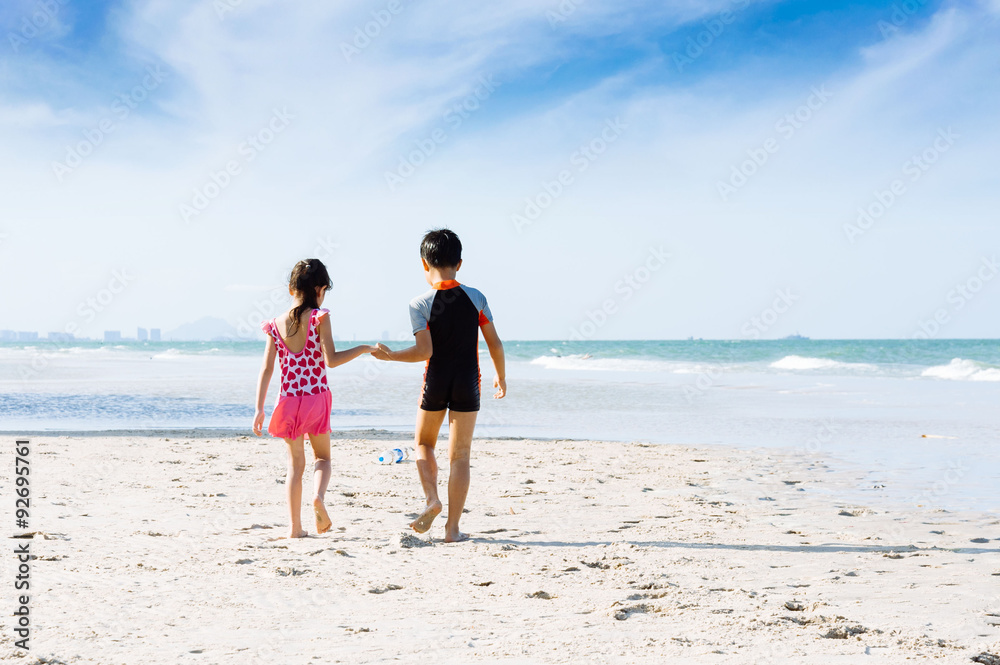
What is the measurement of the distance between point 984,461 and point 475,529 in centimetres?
588

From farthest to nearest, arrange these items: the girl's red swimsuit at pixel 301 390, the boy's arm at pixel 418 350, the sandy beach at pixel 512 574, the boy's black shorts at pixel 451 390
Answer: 1. the girl's red swimsuit at pixel 301 390
2. the boy's black shorts at pixel 451 390
3. the boy's arm at pixel 418 350
4. the sandy beach at pixel 512 574

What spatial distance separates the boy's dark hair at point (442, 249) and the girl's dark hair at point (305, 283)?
0.71 metres

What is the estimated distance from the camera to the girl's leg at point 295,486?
4785mm

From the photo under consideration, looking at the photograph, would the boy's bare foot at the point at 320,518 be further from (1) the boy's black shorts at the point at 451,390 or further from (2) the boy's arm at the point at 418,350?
(2) the boy's arm at the point at 418,350

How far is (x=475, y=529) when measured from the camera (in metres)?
5.12

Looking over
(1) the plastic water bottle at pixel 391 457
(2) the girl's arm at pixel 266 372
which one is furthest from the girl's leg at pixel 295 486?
(1) the plastic water bottle at pixel 391 457

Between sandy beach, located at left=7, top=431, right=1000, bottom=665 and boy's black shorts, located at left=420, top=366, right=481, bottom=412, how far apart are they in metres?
0.83

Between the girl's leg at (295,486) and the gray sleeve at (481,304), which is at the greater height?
the gray sleeve at (481,304)

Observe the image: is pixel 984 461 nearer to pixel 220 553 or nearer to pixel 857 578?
pixel 857 578

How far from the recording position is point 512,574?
3947 millimetres

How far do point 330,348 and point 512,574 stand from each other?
1777 millimetres

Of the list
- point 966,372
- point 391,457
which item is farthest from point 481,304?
point 966,372

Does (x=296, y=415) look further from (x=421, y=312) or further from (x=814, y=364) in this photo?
(x=814, y=364)

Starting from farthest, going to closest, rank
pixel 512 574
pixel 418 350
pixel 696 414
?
pixel 696 414 < pixel 418 350 < pixel 512 574
